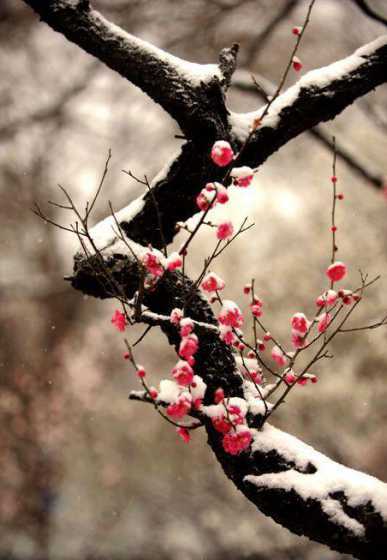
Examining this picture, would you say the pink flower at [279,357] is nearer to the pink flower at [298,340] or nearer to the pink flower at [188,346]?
the pink flower at [298,340]

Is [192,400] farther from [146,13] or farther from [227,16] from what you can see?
[146,13]

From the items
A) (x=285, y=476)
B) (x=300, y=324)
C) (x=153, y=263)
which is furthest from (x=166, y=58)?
(x=285, y=476)

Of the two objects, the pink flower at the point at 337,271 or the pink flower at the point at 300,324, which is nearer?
the pink flower at the point at 337,271

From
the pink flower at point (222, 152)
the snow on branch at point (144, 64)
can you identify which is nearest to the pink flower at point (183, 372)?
the pink flower at point (222, 152)

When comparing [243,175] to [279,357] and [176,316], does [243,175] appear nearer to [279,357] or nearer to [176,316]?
[176,316]

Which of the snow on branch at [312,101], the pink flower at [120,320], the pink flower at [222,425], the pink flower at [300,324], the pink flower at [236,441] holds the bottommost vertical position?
the pink flower at [236,441]

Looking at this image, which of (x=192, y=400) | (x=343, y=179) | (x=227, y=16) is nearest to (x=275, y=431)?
(x=192, y=400)
